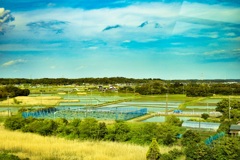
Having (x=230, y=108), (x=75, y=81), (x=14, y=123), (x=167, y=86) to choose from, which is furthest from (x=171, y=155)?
(x=75, y=81)

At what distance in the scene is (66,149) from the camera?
663 cm

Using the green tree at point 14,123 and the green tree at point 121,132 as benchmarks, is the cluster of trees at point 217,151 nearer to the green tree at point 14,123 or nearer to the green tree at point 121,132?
the green tree at point 121,132

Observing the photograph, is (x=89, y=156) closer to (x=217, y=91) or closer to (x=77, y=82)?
(x=217, y=91)

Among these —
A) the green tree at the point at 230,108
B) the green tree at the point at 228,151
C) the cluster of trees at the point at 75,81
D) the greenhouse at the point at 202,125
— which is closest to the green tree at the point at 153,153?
the green tree at the point at 228,151

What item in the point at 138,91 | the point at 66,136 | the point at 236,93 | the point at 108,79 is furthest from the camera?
the point at 108,79

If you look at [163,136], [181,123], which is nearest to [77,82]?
[181,123]

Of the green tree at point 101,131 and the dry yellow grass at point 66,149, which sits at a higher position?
the green tree at point 101,131

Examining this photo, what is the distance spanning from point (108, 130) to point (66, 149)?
1.59 metres

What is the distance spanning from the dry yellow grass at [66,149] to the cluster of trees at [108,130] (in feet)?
1.31

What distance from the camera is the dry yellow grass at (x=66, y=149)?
19.6 feet

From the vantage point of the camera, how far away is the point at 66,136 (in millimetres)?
8070

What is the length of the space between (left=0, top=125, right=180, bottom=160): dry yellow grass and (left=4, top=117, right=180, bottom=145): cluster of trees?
15.7 inches

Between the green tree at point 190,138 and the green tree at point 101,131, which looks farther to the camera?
the green tree at point 101,131

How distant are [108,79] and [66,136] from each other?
30.1 meters
